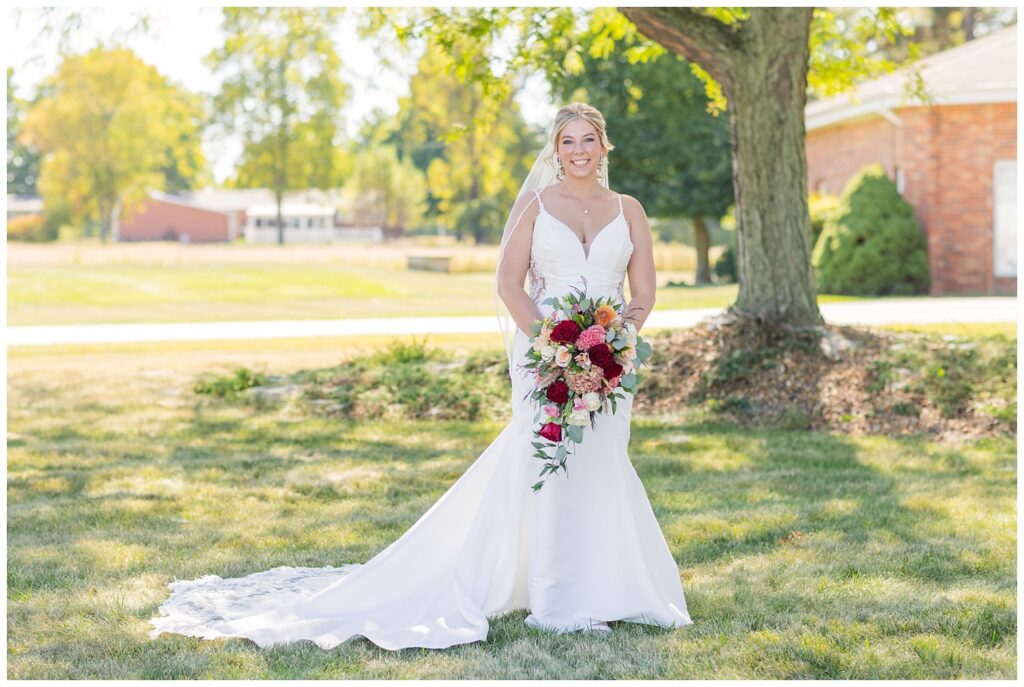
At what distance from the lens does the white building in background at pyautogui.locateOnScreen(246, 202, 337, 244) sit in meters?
82.5

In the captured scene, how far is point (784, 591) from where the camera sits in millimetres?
5359

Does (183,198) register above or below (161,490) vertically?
above

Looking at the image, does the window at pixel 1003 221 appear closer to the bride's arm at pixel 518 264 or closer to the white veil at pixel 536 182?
the white veil at pixel 536 182

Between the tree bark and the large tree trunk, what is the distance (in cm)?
→ 1700

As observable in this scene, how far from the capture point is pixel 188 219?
77062mm

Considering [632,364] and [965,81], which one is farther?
[965,81]

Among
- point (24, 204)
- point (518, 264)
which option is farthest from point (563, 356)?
point (24, 204)

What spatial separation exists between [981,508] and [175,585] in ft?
15.1

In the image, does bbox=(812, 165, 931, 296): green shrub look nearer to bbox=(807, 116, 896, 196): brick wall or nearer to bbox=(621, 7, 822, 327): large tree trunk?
bbox=(807, 116, 896, 196): brick wall

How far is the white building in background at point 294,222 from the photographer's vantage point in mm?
82500

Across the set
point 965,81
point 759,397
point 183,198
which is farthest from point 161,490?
point 183,198

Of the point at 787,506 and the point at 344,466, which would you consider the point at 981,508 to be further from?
the point at 344,466

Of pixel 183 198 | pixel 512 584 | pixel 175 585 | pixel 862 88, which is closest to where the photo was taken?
pixel 512 584

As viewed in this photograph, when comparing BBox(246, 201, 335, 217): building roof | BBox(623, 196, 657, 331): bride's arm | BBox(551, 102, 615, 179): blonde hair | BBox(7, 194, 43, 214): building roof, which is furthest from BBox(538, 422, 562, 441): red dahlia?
BBox(7, 194, 43, 214): building roof
